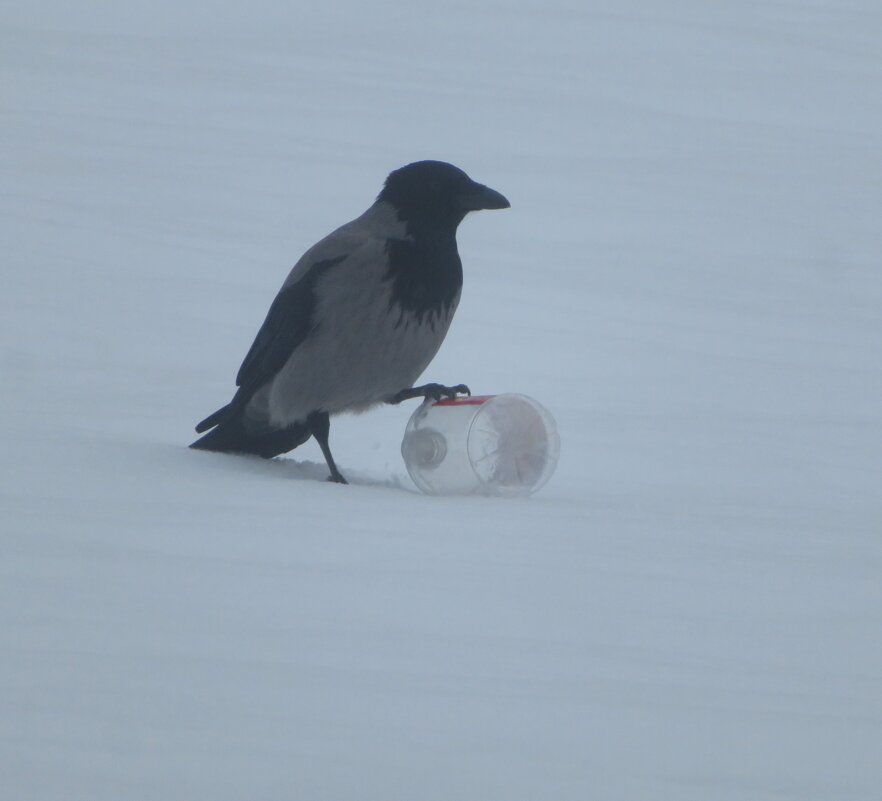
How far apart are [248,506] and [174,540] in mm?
278

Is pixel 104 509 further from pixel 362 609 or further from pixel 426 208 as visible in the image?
pixel 426 208

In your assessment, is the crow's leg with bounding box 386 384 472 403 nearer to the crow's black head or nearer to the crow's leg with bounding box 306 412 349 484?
the crow's leg with bounding box 306 412 349 484

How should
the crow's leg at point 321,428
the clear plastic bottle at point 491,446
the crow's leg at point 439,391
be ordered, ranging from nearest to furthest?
the clear plastic bottle at point 491,446, the crow's leg at point 439,391, the crow's leg at point 321,428

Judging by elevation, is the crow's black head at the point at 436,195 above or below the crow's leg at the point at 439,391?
above

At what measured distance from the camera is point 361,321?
3.50 m

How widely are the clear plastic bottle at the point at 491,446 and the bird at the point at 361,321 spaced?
0.18m

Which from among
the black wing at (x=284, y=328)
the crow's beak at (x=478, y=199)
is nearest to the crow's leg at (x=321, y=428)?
the black wing at (x=284, y=328)

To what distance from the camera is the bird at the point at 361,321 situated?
11.5 ft

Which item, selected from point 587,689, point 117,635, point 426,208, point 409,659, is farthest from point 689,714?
point 426,208

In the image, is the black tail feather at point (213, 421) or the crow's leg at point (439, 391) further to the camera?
the black tail feather at point (213, 421)

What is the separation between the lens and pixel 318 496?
303cm

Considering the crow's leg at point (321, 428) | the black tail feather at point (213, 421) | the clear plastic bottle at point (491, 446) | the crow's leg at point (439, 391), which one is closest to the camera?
the clear plastic bottle at point (491, 446)

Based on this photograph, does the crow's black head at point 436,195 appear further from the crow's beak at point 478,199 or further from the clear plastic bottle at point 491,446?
the clear plastic bottle at point 491,446

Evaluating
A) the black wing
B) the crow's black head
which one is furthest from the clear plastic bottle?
the crow's black head
